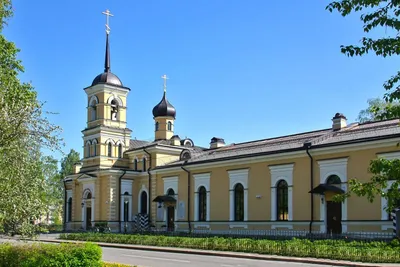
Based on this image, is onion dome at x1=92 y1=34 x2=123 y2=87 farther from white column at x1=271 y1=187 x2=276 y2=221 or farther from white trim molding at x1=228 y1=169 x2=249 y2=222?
white column at x1=271 y1=187 x2=276 y2=221

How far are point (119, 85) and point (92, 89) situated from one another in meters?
2.47

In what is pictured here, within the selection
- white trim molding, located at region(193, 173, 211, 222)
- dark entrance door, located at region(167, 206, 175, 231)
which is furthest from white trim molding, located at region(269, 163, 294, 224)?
dark entrance door, located at region(167, 206, 175, 231)

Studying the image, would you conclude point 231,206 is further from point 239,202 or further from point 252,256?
point 252,256

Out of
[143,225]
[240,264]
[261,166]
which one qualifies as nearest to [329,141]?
[261,166]

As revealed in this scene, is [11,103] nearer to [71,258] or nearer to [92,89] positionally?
[71,258]

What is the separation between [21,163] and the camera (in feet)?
44.7

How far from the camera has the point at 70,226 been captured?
49844 mm

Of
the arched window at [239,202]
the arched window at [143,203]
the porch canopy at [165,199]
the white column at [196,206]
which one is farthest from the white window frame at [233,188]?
the arched window at [143,203]

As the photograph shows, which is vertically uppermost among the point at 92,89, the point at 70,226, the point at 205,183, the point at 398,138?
the point at 92,89

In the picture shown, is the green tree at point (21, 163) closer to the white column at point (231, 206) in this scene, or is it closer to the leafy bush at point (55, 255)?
the leafy bush at point (55, 255)

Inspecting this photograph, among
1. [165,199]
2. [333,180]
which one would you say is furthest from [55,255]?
[165,199]

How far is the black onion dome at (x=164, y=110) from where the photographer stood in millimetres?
48531

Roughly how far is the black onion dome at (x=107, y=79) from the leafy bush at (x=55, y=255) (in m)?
34.0

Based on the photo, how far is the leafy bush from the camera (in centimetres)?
1274
